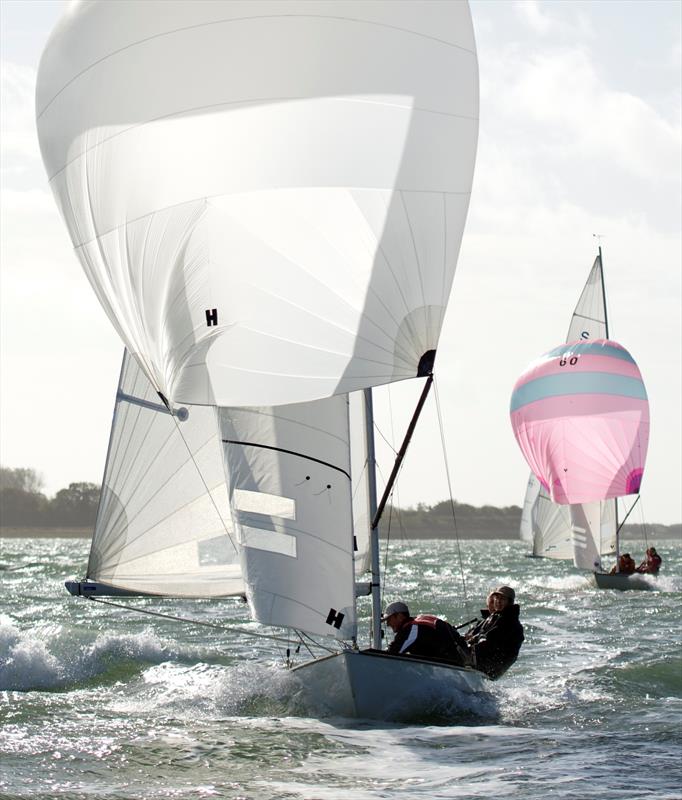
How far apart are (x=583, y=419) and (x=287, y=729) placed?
55.2ft

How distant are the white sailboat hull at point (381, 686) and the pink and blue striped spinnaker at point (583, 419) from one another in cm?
1606

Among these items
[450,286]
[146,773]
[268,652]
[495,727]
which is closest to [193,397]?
[450,286]

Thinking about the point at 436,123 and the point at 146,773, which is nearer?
the point at 146,773

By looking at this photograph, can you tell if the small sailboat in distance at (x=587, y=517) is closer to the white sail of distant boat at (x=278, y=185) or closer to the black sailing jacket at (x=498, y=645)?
the black sailing jacket at (x=498, y=645)

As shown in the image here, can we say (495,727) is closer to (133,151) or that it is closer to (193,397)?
(193,397)

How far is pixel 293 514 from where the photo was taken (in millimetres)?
9578

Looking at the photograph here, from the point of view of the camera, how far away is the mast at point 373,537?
9695 mm

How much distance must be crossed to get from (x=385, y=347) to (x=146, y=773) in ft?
10.4

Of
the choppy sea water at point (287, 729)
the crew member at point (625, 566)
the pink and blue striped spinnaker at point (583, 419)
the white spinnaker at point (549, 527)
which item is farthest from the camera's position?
the white spinnaker at point (549, 527)

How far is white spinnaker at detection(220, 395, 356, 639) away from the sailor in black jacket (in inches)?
58.5

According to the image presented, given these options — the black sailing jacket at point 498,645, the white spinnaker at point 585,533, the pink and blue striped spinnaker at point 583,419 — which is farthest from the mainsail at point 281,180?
the white spinnaker at point 585,533

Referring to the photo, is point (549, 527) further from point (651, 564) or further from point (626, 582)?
point (626, 582)

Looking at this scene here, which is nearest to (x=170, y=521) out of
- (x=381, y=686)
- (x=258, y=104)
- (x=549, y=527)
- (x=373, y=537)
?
(x=373, y=537)

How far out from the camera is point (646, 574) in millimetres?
29016
